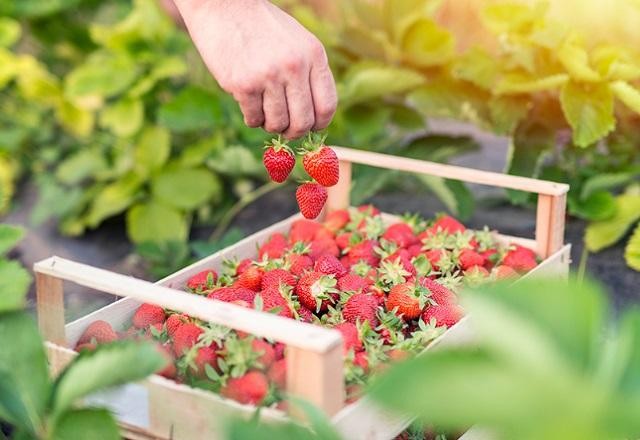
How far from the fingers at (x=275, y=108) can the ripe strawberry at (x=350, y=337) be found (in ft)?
0.97

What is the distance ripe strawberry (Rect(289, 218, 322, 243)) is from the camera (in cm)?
191

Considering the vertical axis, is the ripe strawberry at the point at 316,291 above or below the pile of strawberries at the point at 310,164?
below

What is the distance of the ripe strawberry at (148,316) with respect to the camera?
1.55 meters

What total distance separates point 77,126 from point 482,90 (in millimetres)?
1345

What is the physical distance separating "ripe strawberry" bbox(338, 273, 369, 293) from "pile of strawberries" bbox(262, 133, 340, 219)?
0.13 metres

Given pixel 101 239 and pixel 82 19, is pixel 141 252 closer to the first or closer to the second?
pixel 101 239

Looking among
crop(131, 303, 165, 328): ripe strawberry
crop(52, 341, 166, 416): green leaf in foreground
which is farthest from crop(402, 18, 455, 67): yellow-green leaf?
crop(52, 341, 166, 416): green leaf in foreground

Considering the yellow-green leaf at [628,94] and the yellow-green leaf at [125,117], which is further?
the yellow-green leaf at [125,117]

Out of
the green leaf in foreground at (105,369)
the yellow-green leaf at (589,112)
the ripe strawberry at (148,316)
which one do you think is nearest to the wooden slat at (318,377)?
→ the green leaf in foreground at (105,369)

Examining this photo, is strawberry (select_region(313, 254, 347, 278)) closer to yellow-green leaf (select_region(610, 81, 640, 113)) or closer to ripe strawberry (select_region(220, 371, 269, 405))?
ripe strawberry (select_region(220, 371, 269, 405))

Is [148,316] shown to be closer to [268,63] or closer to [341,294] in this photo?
[341,294]

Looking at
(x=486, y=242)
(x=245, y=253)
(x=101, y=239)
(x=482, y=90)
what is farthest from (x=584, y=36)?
(x=101, y=239)

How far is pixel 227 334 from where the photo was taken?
1.41m

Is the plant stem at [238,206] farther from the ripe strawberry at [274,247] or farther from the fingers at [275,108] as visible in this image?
the fingers at [275,108]
